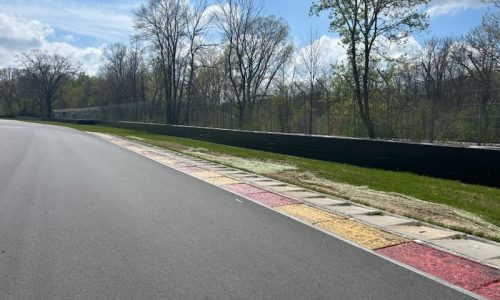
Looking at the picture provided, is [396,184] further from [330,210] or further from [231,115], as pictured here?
[231,115]

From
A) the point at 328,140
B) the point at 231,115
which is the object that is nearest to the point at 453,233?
the point at 328,140

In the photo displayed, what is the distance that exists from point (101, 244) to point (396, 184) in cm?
946

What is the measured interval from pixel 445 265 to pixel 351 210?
3.77 metres

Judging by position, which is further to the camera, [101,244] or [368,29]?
[368,29]

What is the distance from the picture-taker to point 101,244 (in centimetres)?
655

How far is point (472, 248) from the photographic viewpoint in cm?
698

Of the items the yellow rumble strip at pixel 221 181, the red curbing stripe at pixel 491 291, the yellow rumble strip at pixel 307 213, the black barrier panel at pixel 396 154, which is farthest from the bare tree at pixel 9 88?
the red curbing stripe at pixel 491 291

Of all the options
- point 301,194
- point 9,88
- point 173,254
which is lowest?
point 301,194

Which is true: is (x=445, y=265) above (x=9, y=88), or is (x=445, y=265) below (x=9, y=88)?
below

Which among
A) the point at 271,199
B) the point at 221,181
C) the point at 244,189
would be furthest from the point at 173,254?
the point at 221,181

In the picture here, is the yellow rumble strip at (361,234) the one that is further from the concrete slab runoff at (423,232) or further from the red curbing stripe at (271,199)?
the red curbing stripe at (271,199)

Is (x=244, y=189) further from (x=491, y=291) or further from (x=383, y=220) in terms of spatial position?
(x=491, y=291)

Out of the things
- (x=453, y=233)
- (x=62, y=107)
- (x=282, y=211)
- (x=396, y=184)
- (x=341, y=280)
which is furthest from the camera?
(x=62, y=107)

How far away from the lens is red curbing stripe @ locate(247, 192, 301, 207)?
34.4ft
